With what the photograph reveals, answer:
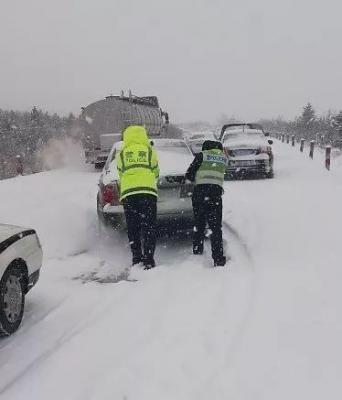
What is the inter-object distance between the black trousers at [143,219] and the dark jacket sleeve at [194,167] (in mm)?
579

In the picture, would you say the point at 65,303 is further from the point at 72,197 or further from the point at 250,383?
the point at 72,197

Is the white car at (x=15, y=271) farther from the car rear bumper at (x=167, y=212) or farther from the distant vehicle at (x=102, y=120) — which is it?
the distant vehicle at (x=102, y=120)

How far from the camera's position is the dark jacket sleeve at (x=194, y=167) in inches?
255

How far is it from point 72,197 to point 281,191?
193 inches

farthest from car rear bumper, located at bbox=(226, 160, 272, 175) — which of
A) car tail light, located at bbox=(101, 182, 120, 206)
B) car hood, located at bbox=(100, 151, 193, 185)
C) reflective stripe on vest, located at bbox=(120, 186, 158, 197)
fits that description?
reflective stripe on vest, located at bbox=(120, 186, 158, 197)

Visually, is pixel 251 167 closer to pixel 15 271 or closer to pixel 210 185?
pixel 210 185

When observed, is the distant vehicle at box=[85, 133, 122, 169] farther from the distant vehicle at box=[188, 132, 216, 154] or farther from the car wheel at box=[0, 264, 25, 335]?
the car wheel at box=[0, 264, 25, 335]

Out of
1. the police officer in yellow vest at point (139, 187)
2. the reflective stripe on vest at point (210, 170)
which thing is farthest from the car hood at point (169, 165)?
the police officer in yellow vest at point (139, 187)

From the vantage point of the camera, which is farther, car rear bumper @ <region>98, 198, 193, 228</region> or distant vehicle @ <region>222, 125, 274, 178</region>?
distant vehicle @ <region>222, 125, 274, 178</region>

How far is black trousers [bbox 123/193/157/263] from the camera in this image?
623 centimetres

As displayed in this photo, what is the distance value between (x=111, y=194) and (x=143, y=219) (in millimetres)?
874

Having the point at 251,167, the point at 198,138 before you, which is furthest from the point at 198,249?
the point at 198,138

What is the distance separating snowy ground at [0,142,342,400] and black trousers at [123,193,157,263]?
34cm

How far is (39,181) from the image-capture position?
16453 millimetres
